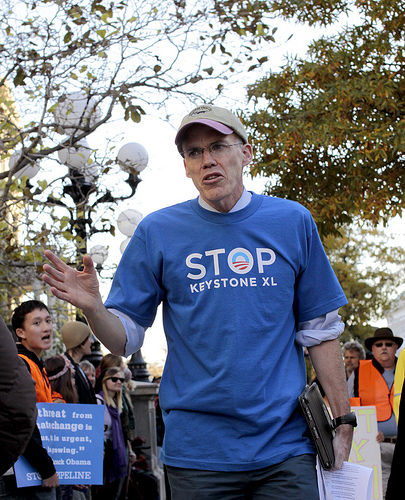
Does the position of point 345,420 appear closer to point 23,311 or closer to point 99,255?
point 23,311

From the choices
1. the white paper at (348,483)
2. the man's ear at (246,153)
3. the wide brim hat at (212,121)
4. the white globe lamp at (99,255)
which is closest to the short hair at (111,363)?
the white globe lamp at (99,255)

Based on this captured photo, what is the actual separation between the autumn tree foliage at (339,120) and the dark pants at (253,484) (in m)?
8.66

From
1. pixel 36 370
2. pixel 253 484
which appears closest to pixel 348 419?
pixel 253 484

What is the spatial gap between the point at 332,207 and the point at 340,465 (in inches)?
360

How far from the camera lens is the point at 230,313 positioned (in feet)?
9.20

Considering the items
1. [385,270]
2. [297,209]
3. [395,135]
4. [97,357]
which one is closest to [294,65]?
[395,135]

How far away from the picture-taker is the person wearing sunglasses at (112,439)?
26.4 feet

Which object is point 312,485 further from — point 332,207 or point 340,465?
point 332,207

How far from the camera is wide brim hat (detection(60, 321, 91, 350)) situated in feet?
23.9

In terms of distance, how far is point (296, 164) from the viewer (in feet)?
39.7

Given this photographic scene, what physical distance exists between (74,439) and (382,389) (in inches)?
169

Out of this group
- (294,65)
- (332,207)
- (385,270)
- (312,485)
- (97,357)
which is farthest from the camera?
(385,270)

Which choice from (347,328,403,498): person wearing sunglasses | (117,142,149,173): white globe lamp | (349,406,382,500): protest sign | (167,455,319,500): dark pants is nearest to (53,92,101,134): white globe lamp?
(117,142,149,173): white globe lamp

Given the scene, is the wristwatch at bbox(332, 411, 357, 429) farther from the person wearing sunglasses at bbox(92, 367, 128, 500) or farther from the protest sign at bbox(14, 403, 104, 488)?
the person wearing sunglasses at bbox(92, 367, 128, 500)
